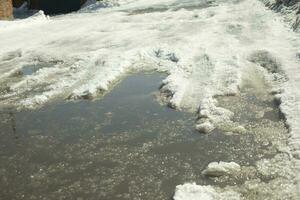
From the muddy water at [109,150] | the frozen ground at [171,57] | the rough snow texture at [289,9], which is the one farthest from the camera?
the rough snow texture at [289,9]

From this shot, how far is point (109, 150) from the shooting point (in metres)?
4.85

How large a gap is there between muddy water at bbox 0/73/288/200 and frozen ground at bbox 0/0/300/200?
28 cm

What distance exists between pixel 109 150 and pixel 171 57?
3755 millimetres

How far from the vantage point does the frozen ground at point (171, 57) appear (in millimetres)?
6058

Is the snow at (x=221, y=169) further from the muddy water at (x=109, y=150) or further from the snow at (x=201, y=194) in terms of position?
the snow at (x=201, y=194)

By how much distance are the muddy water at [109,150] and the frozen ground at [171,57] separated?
0.28 m

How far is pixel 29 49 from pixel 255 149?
690cm

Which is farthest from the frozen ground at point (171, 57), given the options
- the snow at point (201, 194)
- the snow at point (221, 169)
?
the snow at point (221, 169)

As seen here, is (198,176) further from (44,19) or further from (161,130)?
(44,19)

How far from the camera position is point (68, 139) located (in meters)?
5.21

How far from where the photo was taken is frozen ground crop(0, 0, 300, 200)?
6058mm

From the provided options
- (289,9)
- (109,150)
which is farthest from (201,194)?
(289,9)

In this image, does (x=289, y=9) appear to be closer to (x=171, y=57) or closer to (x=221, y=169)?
(x=171, y=57)

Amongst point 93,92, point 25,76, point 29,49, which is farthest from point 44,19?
point 93,92
